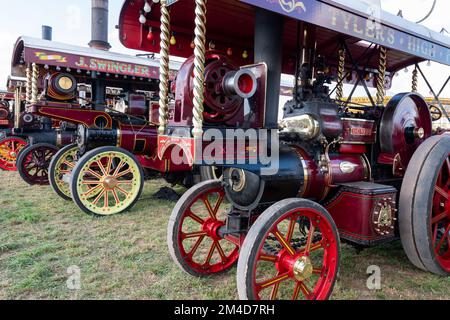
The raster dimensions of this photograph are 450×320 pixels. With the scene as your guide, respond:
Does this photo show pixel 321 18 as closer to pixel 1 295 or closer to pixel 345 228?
pixel 345 228

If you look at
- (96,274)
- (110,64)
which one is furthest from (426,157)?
(110,64)

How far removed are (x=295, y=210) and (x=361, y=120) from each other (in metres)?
1.18

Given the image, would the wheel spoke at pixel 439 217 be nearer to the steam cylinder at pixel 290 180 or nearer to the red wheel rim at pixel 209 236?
the steam cylinder at pixel 290 180

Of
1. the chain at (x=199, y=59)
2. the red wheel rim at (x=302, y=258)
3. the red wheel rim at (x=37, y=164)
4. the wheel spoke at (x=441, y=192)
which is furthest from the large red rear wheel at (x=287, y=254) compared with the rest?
the red wheel rim at (x=37, y=164)

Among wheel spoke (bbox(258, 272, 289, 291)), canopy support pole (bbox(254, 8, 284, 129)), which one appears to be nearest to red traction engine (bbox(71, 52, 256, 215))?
canopy support pole (bbox(254, 8, 284, 129))

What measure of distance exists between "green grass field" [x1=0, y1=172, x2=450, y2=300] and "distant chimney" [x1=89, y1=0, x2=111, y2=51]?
11.3m

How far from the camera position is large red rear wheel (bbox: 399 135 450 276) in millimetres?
2258

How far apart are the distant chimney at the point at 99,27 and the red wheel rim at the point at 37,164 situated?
28.0ft

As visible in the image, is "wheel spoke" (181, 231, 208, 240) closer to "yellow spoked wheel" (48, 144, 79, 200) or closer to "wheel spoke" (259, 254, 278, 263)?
"wheel spoke" (259, 254, 278, 263)

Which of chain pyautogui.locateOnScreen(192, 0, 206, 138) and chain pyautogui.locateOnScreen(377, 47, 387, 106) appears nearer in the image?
chain pyautogui.locateOnScreen(192, 0, 206, 138)

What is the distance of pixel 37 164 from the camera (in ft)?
20.3

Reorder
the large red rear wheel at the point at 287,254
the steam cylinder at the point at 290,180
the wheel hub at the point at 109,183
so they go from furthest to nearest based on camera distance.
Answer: the wheel hub at the point at 109,183 → the steam cylinder at the point at 290,180 → the large red rear wheel at the point at 287,254

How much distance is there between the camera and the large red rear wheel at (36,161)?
235 inches
